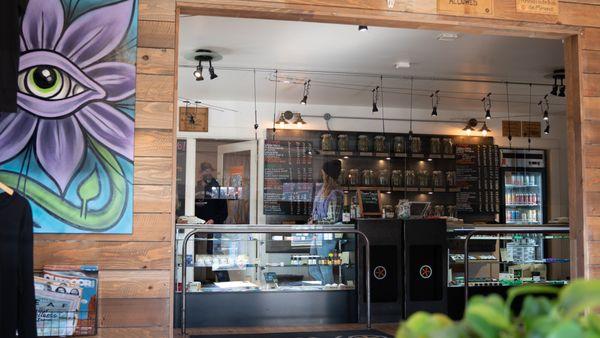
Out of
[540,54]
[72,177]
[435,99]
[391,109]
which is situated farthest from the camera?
[391,109]

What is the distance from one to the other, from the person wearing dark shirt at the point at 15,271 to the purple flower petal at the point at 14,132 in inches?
20.4

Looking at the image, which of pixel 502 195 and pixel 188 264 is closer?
pixel 188 264

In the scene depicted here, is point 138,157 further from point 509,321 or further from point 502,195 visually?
point 502,195

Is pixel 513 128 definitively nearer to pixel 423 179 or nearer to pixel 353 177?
pixel 423 179

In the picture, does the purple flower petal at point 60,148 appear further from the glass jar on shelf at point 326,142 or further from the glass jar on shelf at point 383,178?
the glass jar on shelf at point 383,178

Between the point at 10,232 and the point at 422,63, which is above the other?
the point at 422,63

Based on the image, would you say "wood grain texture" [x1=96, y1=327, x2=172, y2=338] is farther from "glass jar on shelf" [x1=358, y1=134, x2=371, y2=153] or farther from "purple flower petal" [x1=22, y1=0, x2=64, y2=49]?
"glass jar on shelf" [x1=358, y1=134, x2=371, y2=153]

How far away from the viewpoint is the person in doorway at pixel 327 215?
6.27 metres

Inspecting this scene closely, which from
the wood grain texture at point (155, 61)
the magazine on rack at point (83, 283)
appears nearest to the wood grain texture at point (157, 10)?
the wood grain texture at point (155, 61)

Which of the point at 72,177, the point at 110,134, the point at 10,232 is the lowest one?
the point at 10,232

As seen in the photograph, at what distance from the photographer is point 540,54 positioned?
745cm

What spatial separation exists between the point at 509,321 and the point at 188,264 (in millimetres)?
5422

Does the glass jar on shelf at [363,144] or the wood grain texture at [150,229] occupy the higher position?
the glass jar on shelf at [363,144]

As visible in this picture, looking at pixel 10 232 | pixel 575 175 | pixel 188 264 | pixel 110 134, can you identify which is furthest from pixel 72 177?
pixel 575 175
